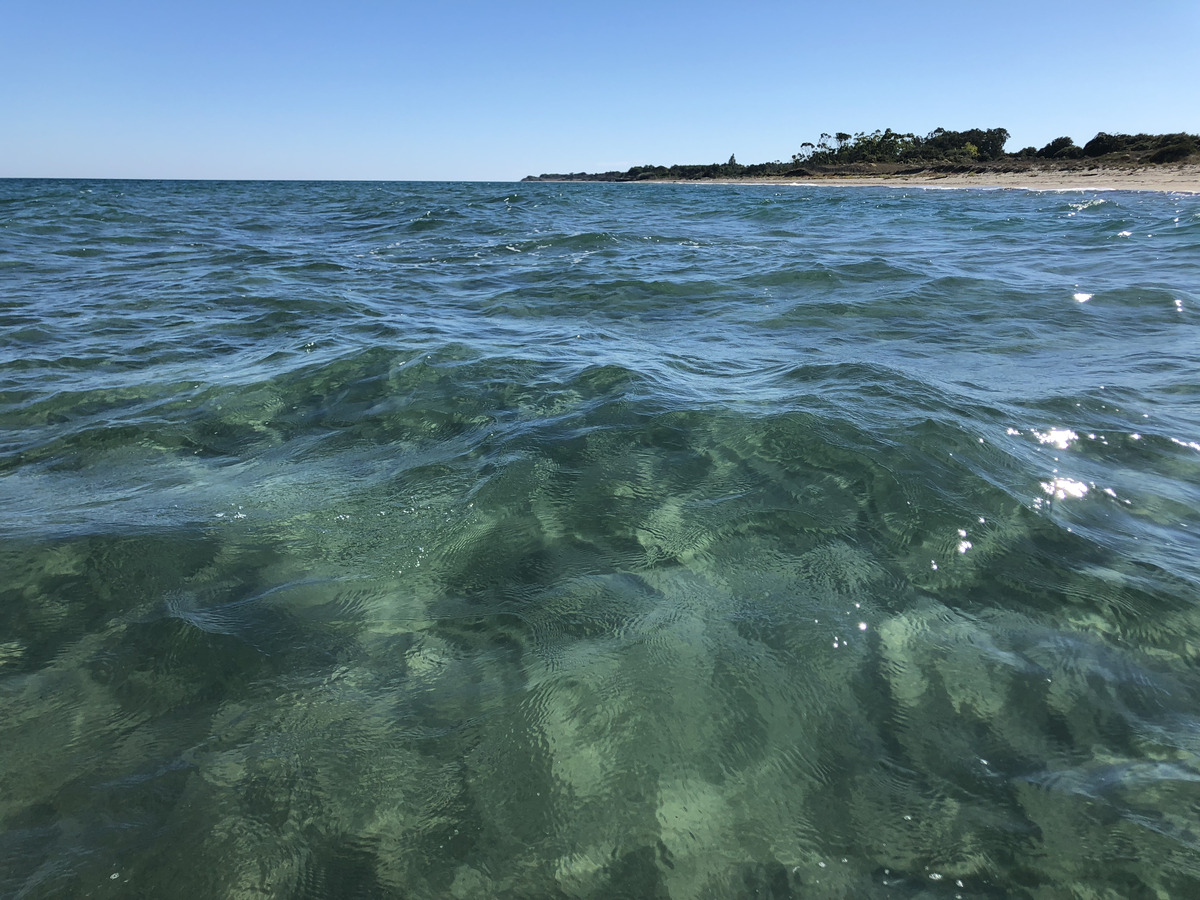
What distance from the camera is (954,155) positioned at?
226ft

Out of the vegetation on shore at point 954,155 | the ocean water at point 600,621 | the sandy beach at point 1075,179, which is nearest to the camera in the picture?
the ocean water at point 600,621

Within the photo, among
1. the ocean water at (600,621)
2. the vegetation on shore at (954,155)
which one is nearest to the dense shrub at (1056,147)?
the vegetation on shore at (954,155)

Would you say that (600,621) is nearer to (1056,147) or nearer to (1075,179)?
(1075,179)

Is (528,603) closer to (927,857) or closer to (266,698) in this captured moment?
(266,698)

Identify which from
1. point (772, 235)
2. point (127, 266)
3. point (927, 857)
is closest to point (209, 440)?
point (927, 857)

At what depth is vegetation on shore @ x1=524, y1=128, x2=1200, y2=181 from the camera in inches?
1763

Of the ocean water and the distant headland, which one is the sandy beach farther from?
the ocean water

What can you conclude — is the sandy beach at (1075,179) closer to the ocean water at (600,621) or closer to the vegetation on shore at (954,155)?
the vegetation on shore at (954,155)

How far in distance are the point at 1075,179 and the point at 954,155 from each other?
120 feet

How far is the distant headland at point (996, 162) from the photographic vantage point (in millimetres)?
36375

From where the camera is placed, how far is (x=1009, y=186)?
3831 centimetres

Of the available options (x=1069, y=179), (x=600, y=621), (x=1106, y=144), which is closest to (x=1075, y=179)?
(x=1069, y=179)

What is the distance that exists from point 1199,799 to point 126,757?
3.33m

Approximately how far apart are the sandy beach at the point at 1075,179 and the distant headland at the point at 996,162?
0.15 feet
